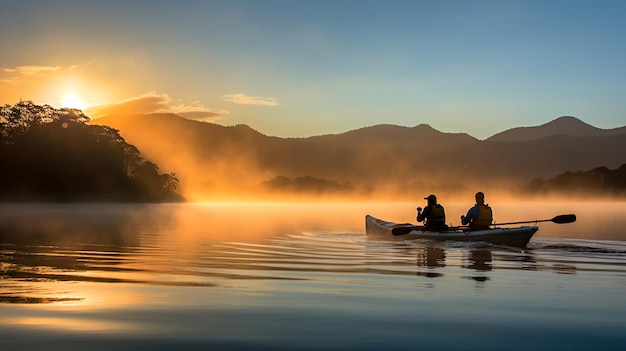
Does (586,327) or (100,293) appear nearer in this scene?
(586,327)

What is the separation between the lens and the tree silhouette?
370ft

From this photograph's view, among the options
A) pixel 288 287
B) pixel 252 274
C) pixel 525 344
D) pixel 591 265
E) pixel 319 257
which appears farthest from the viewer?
pixel 319 257

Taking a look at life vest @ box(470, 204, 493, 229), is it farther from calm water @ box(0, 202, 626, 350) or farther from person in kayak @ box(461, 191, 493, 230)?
calm water @ box(0, 202, 626, 350)

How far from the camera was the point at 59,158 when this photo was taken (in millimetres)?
116438

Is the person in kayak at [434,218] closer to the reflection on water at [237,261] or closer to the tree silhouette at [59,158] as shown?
the reflection on water at [237,261]

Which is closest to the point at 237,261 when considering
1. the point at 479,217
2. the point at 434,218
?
the point at 479,217

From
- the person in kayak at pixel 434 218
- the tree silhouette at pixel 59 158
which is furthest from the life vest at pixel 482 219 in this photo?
the tree silhouette at pixel 59 158

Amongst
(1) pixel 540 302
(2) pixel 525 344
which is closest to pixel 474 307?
(1) pixel 540 302

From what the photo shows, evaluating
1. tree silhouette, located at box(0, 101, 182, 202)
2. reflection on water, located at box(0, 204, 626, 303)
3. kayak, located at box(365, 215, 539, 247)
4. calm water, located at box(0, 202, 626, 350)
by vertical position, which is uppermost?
tree silhouette, located at box(0, 101, 182, 202)

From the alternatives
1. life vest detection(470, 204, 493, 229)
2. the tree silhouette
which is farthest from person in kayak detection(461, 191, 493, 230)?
the tree silhouette

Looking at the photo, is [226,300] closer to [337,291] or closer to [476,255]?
[337,291]

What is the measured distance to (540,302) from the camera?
11.0 meters

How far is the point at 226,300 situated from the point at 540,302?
17.8ft

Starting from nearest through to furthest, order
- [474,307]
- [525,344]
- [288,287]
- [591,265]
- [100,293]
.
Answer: [525,344], [474,307], [100,293], [288,287], [591,265]
